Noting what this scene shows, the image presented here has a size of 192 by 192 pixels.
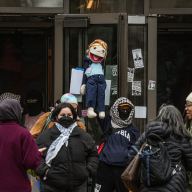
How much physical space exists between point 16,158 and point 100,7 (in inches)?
156

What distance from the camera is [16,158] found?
6152 mm

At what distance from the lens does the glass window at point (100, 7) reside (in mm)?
9430

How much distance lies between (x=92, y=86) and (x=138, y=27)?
131cm

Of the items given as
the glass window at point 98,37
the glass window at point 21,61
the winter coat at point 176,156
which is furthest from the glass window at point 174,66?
the winter coat at point 176,156

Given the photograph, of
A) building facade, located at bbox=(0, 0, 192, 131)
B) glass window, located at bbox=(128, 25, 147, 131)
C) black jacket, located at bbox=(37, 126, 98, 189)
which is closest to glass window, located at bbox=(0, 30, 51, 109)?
building facade, located at bbox=(0, 0, 192, 131)

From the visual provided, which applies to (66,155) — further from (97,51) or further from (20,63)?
(20,63)

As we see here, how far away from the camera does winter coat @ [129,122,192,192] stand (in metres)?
5.98

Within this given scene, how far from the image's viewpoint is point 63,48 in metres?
9.24

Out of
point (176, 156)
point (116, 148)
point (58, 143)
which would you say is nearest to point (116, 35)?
point (116, 148)

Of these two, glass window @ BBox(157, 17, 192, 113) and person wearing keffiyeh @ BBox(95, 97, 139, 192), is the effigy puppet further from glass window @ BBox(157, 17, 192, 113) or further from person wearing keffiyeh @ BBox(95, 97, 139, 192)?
glass window @ BBox(157, 17, 192, 113)

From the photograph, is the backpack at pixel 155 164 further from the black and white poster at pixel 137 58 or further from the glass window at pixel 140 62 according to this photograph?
the black and white poster at pixel 137 58

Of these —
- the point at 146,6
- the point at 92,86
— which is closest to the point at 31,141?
the point at 92,86

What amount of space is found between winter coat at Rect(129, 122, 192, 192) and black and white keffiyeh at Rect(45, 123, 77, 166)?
99 cm

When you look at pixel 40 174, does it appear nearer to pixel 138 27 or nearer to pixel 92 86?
pixel 92 86
